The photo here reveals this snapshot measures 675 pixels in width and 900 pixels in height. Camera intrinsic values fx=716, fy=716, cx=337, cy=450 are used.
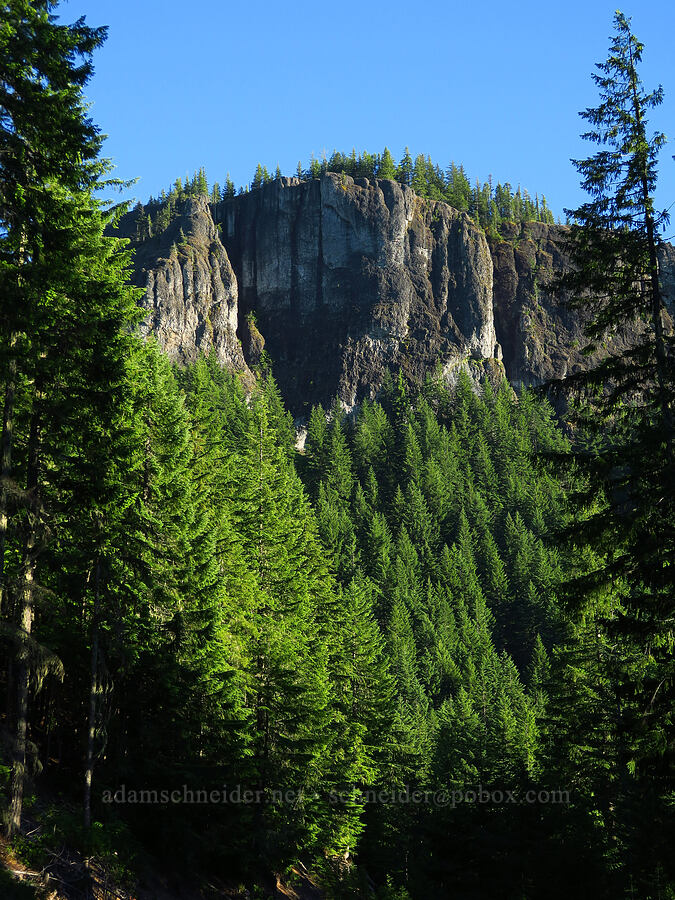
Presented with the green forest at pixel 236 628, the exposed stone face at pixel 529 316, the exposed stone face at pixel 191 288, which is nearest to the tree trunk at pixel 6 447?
the green forest at pixel 236 628

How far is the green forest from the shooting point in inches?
418

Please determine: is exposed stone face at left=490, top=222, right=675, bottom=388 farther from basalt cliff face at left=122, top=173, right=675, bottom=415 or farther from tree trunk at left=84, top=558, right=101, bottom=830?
tree trunk at left=84, top=558, right=101, bottom=830

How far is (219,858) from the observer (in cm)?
1875

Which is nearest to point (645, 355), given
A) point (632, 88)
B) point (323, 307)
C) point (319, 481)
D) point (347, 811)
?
point (632, 88)

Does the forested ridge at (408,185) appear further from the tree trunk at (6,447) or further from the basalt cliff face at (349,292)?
the tree trunk at (6,447)

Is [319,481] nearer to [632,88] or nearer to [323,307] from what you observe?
[323,307]

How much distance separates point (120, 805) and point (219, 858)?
12.8ft

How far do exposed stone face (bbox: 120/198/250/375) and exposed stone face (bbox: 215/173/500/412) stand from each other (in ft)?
21.0

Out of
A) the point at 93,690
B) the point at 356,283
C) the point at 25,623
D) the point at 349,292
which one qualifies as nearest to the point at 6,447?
the point at 25,623

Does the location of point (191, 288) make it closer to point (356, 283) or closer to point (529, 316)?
point (356, 283)

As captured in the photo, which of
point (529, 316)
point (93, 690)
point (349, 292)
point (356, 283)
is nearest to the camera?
point (93, 690)

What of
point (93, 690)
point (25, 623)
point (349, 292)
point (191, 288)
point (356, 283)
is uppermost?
point (356, 283)

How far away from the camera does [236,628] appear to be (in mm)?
21969

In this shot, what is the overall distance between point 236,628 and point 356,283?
108 metres
